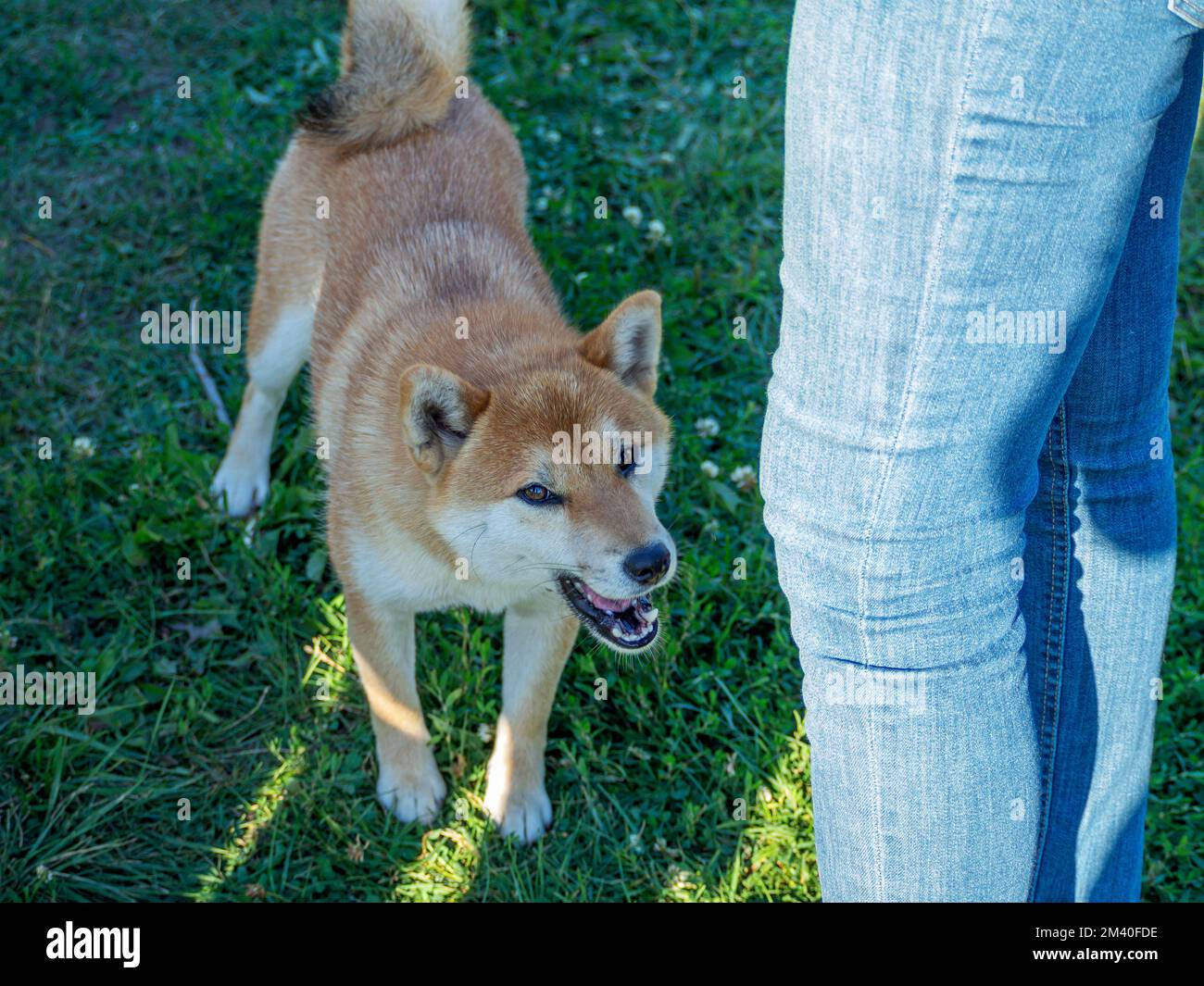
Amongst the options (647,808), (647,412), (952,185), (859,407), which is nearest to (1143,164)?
(952,185)

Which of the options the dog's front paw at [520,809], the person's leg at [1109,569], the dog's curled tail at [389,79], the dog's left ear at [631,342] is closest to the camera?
the person's leg at [1109,569]

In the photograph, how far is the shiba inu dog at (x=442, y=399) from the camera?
8.41 ft

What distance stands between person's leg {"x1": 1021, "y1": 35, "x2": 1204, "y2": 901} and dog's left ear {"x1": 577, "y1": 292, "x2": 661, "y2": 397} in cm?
103

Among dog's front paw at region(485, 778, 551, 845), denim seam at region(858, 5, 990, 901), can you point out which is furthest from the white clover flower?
denim seam at region(858, 5, 990, 901)

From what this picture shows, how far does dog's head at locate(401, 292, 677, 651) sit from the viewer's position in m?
2.49

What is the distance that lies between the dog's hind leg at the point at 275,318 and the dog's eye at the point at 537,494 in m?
1.25

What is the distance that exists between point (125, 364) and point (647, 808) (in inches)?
91.4

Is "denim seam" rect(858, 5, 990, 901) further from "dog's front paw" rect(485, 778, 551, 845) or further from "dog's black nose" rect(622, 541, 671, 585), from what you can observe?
"dog's front paw" rect(485, 778, 551, 845)

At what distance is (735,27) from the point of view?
17.1 feet

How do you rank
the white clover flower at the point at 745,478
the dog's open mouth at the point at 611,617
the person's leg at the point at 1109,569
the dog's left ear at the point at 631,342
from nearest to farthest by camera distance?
the person's leg at the point at 1109,569 < the dog's open mouth at the point at 611,617 < the dog's left ear at the point at 631,342 < the white clover flower at the point at 745,478

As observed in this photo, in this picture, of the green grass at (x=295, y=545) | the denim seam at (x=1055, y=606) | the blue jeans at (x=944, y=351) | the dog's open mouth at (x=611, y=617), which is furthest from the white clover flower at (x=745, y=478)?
the blue jeans at (x=944, y=351)

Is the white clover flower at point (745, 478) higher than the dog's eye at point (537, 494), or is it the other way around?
the dog's eye at point (537, 494)

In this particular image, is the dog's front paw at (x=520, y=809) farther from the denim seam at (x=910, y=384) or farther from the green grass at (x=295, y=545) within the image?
the denim seam at (x=910, y=384)

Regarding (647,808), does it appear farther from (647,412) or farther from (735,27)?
(735,27)
